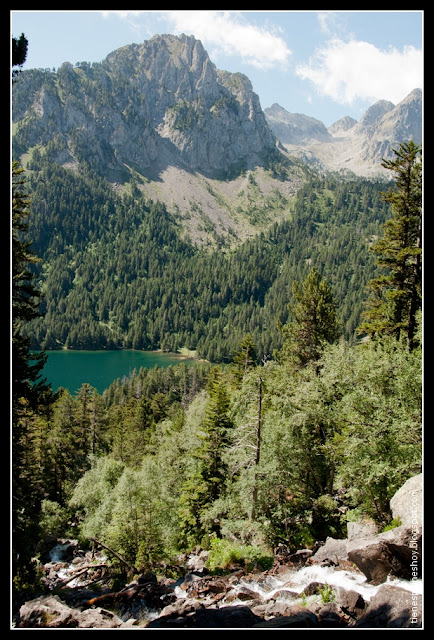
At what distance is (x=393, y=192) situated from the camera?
63.3 feet

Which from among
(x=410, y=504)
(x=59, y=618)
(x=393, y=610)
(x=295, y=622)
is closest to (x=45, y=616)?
(x=59, y=618)

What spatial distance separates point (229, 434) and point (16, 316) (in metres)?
15.9

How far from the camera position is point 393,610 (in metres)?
9.38

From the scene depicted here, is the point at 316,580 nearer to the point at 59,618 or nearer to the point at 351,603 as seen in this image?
the point at 351,603

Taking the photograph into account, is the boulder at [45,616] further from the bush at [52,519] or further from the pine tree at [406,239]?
the bush at [52,519]

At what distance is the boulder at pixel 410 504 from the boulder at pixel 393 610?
226 centimetres

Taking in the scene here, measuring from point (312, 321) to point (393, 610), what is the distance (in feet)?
60.3

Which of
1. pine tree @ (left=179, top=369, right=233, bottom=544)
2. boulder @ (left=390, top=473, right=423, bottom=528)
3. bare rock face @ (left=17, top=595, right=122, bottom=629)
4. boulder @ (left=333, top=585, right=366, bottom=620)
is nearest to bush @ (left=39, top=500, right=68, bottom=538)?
pine tree @ (left=179, top=369, right=233, bottom=544)

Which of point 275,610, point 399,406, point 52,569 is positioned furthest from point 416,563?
point 52,569

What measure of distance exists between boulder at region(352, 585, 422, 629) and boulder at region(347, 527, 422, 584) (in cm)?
189

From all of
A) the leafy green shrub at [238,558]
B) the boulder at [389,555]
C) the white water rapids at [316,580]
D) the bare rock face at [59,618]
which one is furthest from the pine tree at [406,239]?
the bare rock face at [59,618]

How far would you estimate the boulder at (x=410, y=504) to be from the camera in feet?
38.3

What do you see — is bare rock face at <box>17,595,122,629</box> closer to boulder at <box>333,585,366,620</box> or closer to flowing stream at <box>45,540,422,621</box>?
flowing stream at <box>45,540,422,621</box>
